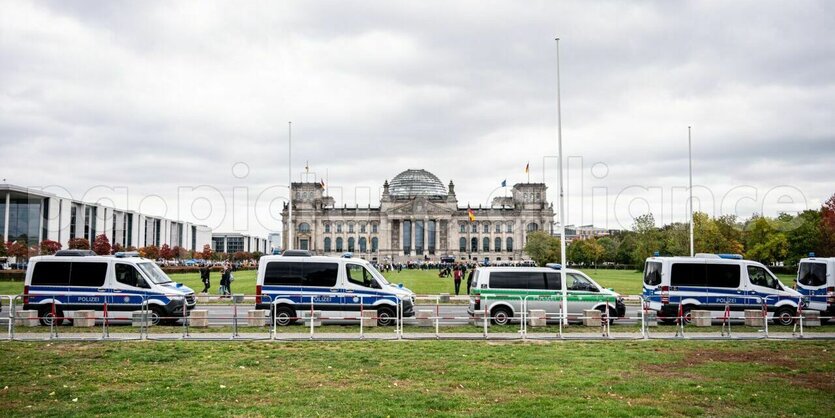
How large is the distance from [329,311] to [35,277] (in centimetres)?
1137

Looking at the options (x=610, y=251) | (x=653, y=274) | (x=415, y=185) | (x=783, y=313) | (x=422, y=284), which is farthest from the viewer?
(x=415, y=185)

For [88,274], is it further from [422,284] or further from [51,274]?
[422,284]

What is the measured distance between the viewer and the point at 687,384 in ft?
47.2

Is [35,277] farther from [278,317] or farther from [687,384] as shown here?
[687,384]

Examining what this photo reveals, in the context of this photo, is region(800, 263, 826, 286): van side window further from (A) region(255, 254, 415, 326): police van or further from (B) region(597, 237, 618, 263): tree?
(B) region(597, 237, 618, 263): tree

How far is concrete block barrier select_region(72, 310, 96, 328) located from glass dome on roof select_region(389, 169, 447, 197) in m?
162

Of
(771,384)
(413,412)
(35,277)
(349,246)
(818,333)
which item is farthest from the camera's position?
(349,246)

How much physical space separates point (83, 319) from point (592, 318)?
18681 millimetres

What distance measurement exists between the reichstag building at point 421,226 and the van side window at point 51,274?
5951 inches

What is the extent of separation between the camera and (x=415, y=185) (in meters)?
190

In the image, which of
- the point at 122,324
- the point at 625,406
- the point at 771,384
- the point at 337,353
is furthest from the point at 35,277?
the point at 771,384

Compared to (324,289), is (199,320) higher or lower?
lower

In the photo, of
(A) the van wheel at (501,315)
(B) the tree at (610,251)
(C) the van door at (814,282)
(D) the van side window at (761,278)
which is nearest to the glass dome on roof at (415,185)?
(B) the tree at (610,251)

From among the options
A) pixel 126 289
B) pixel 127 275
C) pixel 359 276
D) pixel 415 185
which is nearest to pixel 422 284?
pixel 359 276
